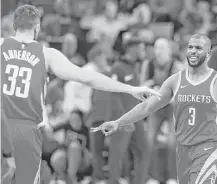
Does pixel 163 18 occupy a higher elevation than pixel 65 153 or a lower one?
higher

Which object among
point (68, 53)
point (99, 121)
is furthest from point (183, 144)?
point (68, 53)

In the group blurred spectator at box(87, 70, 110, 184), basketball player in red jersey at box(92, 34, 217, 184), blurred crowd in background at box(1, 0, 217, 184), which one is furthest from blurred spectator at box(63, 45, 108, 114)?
basketball player in red jersey at box(92, 34, 217, 184)

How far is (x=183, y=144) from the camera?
310 inches

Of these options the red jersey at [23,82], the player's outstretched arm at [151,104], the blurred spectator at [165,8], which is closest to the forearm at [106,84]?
the red jersey at [23,82]

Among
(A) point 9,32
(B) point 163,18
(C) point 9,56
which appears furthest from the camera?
(B) point 163,18

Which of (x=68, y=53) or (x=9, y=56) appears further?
(x=68, y=53)

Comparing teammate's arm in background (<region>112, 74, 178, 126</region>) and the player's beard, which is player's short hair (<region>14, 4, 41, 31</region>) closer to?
teammate's arm in background (<region>112, 74, 178, 126</region>)

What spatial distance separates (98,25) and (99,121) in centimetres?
538

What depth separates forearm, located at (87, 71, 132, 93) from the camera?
7.05 metres

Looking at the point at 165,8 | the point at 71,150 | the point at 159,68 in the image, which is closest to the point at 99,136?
the point at 71,150

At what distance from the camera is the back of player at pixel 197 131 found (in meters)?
7.76

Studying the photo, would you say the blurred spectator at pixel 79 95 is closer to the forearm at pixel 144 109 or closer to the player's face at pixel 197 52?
the forearm at pixel 144 109

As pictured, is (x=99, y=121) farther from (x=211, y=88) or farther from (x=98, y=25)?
(x=98, y=25)

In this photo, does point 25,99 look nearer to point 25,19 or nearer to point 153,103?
point 25,19
